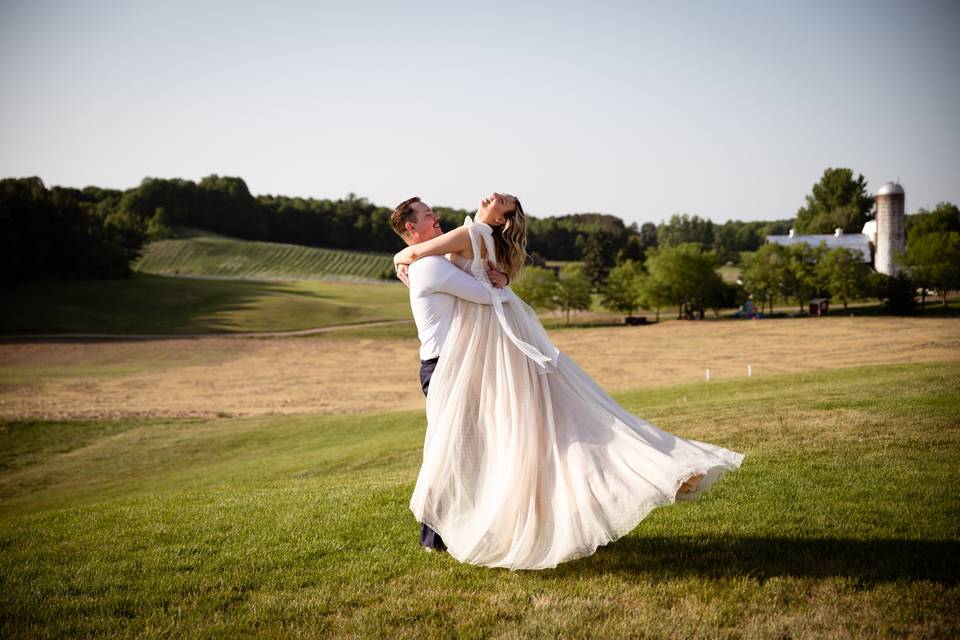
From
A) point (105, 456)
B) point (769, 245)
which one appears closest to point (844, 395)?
point (105, 456)

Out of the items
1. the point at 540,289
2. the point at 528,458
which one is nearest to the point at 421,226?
the point at 528,458

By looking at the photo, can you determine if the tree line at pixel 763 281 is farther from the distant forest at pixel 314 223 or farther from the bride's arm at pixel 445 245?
the bride's arm at pixel 445 245

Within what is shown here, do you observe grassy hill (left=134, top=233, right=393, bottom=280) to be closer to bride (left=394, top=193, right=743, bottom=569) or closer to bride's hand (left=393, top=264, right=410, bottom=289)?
bride's hand (left=393, top=264, right=410, bottom=289)

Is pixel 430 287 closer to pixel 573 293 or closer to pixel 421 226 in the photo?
pixel 421 226

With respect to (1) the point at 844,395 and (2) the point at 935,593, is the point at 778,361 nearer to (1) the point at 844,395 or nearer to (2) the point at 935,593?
(1) the point at 844,395

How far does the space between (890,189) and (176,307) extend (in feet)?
278

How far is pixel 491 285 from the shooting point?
19.0ft

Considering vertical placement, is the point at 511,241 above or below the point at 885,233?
below

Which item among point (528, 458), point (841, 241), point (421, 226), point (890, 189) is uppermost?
point (890, 189)

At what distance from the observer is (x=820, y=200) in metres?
123

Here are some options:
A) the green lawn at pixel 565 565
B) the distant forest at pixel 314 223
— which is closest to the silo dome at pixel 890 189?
the distant forest at pixel 314 223

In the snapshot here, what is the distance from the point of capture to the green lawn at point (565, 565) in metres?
4.65

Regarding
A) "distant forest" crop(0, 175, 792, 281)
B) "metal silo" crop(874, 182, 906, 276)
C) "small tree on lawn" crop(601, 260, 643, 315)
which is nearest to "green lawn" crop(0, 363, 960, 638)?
"small tree on lawn" crop(601, 260, 643, 315)

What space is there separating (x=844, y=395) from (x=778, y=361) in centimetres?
2613
